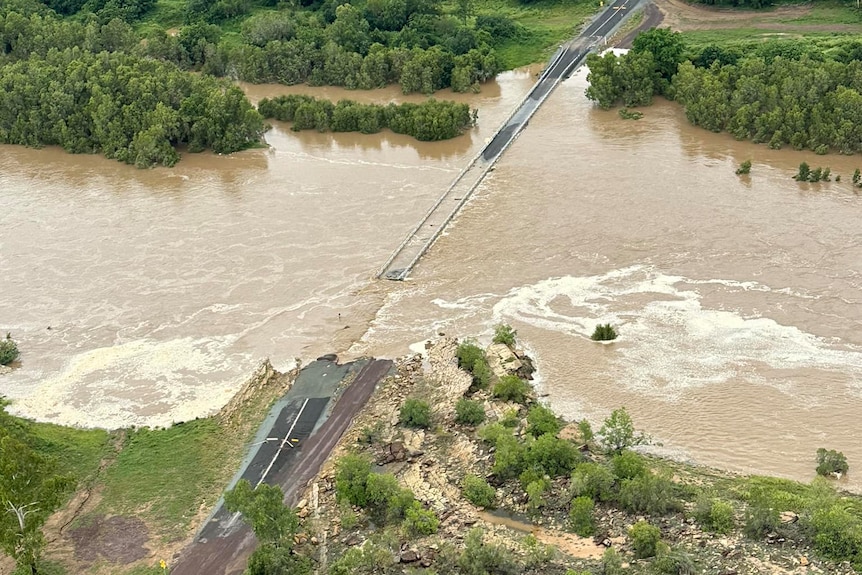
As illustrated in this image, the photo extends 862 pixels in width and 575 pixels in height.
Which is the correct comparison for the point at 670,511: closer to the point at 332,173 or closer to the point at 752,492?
the point at 752,492

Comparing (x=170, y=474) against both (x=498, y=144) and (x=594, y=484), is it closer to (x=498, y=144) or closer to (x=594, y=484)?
(x=594, y=484)

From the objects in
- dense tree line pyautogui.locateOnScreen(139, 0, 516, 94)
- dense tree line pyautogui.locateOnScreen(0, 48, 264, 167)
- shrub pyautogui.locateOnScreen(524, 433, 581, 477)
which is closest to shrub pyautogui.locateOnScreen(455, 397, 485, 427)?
shrub pyautogui.locateOnScreen(524, 433, 581, 477)

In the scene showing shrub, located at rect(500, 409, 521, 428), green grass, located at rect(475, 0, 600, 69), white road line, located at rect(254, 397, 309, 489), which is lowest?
white road line, located at rect(254, 397, 309, 489)

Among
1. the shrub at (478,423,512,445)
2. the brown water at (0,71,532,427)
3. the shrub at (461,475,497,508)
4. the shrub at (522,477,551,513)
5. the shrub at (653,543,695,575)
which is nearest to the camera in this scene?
the shrub at (653,543,695,575)

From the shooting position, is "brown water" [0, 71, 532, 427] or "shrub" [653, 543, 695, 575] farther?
"brown water" [0, 71, 532, 427]

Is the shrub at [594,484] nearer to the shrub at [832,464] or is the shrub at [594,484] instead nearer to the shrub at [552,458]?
the shrub at [552,458]

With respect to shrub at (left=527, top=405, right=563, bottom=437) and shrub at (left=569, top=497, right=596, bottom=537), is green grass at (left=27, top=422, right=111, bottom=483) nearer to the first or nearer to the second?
shrub at (left=527, top=405, right=563, bottom=437)

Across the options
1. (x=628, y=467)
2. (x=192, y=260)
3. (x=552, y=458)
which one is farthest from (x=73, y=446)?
(x=628, y=467)

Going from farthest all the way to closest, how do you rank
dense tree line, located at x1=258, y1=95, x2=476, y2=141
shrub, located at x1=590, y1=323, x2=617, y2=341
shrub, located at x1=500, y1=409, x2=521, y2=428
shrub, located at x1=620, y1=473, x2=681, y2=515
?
dense tree line, located at x1=258, y1=95, x2=476, y2=141 < shrub, located at x1=590, y1=323, x2=617, y2=341 < shrub, located at x1=500, y1=409, x2=521, y2=428 < shrub, located at x1=620, y1=473, x2=681, y2=515
